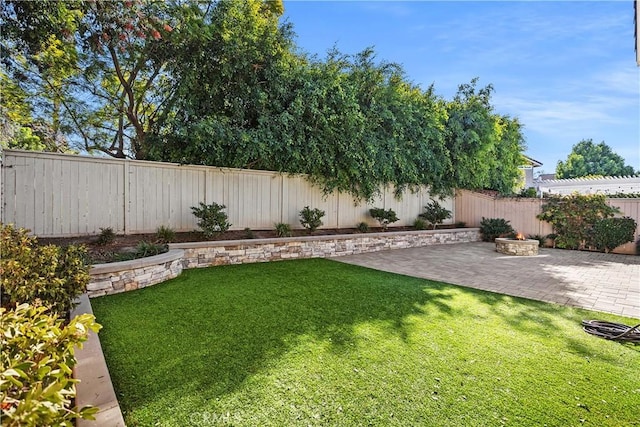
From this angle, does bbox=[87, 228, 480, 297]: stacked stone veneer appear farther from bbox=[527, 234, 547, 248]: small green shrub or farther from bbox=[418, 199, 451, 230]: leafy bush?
bbox=[527, 234, 547, 248]: small green shrub

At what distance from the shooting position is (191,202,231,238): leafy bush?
6.46 meters

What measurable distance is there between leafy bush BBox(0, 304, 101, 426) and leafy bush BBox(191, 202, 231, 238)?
4.87m

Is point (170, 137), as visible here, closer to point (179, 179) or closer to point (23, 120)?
point (179, 179)

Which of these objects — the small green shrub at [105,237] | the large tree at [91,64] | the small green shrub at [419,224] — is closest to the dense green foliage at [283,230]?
the small green shrub at [105,237]

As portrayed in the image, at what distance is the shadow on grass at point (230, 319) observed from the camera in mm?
2357

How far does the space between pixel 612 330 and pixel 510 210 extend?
9.55 m

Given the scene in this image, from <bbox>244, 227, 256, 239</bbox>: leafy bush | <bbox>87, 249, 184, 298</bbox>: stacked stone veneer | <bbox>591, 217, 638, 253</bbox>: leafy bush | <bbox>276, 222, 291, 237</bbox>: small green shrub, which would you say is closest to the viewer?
<bbox>87, 249, 184, 298</bbox>: stacked stone veneer

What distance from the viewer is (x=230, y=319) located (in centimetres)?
347

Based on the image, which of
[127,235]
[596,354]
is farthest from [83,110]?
[596,354]

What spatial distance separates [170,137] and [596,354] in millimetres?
7819

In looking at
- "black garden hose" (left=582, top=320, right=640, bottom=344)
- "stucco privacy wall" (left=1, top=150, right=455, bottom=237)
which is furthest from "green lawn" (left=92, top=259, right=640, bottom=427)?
"stucco privacy wall" (left=1, top=150, right=455, bottom=237)

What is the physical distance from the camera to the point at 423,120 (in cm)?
1035

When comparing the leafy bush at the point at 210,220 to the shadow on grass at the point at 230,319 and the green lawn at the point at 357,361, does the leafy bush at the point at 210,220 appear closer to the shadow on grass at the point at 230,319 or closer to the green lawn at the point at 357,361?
the shadow on grass at the point at 230,319

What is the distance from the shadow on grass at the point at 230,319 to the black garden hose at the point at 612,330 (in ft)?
4.83
